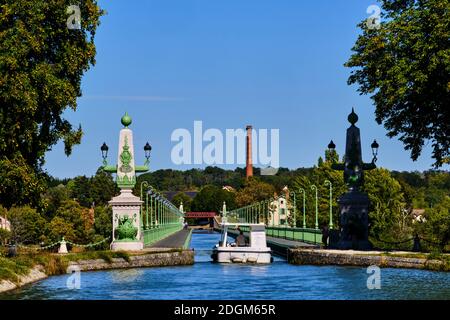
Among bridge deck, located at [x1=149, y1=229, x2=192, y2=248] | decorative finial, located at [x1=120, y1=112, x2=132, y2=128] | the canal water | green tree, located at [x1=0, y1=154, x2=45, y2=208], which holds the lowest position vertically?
the canal water

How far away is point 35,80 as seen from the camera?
35.3m

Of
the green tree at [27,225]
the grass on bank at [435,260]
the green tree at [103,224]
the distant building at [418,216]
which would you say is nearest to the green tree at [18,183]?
the grass on bank at [435,260]

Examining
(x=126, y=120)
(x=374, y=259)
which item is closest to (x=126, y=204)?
(x=126, y=120)

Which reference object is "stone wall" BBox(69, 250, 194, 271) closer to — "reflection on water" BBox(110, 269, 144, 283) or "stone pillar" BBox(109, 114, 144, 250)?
"reflection on water" BBox(110, 269, 144, 283)

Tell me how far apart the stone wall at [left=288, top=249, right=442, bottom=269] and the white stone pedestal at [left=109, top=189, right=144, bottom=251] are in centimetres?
789

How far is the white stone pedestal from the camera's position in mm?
41312

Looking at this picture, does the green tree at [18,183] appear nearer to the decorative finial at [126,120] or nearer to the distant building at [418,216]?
the decorative finial at [126,120]

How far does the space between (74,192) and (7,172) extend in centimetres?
13440

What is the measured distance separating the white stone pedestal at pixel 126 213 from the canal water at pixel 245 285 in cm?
465

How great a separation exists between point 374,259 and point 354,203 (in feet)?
17.4

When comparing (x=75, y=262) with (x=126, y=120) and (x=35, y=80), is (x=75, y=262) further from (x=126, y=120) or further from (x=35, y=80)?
(x=126, y=120)

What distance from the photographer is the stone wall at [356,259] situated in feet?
113

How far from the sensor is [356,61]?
39031mm

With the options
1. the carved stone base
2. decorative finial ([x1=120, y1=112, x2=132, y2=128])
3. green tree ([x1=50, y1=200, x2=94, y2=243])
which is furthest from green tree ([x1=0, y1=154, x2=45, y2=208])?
green tree ([x1=50, y1=200, x2=94, y2=243])
